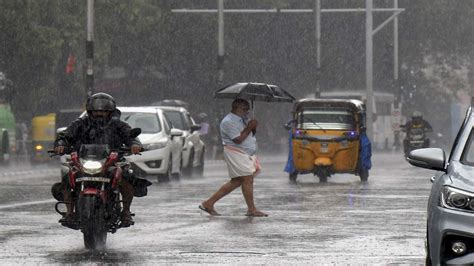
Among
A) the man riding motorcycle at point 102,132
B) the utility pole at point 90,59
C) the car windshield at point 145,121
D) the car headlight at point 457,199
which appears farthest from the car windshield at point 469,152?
the utility pole at point 90,59

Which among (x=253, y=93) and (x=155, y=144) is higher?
(x=253, y=93)

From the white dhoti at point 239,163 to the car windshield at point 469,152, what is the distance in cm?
922

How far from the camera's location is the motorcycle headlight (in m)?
15.2

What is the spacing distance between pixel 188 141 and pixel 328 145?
3.58 metres

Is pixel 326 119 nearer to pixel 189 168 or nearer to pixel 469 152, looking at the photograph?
pixel 189 168

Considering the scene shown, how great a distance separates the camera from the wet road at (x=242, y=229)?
567 inches

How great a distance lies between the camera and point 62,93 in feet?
191

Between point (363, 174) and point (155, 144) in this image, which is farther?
point (363, 174)

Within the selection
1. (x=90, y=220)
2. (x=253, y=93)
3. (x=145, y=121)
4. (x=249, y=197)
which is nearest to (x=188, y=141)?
(x=145, y=121)

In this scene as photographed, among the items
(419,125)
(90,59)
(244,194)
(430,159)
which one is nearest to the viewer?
(430,159)

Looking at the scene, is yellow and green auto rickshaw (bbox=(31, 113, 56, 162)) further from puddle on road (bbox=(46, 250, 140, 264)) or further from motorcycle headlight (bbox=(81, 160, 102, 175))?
puddle on road (bbox=(46, 250, 140, 264))

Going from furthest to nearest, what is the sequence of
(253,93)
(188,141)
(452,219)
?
1. (188,141)
2. (253,93)
3. (452,219)

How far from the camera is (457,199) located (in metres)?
10.5

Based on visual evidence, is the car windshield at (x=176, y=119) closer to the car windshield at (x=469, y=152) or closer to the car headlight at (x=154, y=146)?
the car headlight at (x=154, y=146)
